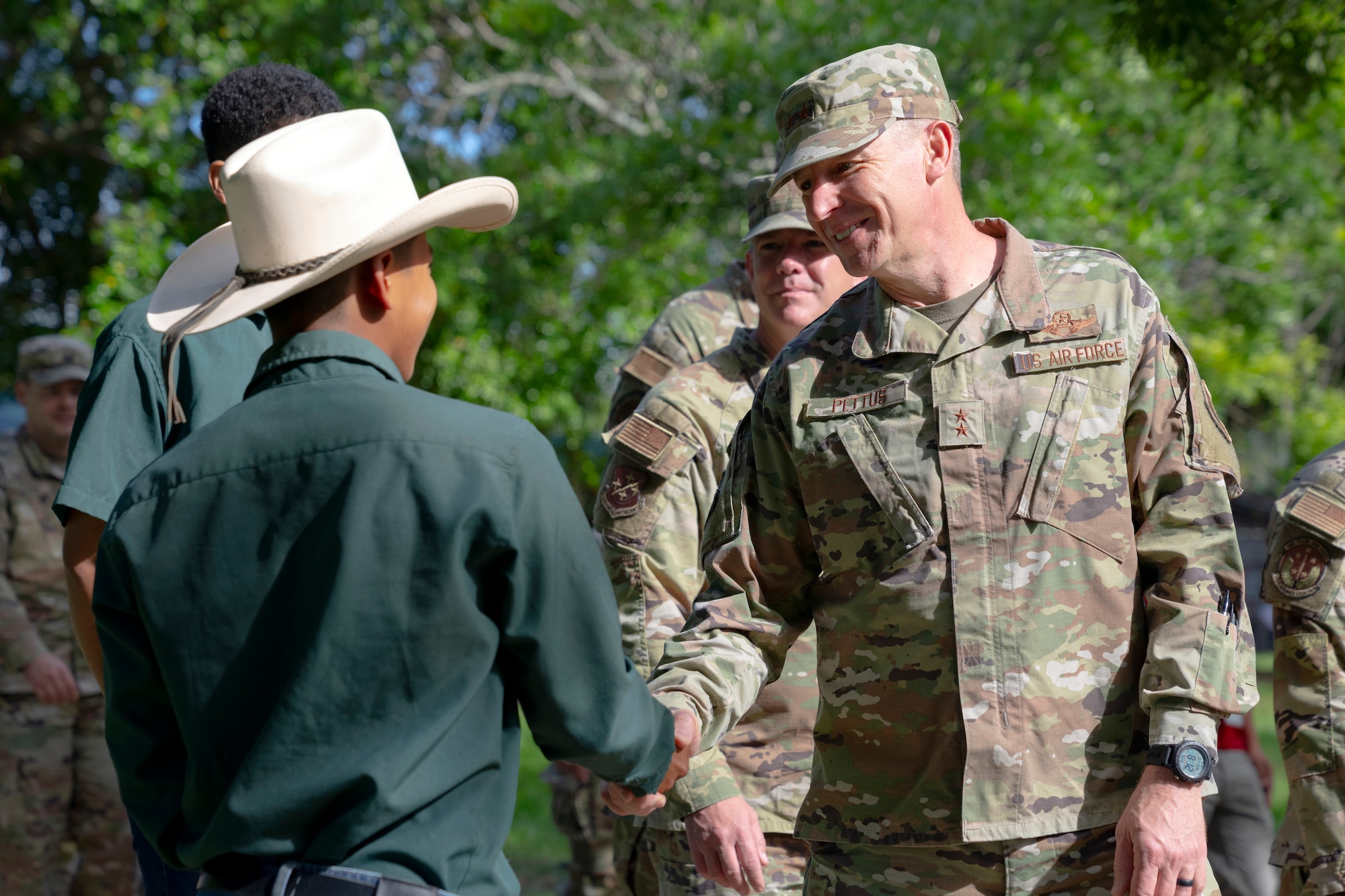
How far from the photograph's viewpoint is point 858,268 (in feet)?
9.29

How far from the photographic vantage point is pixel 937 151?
2.89 meters

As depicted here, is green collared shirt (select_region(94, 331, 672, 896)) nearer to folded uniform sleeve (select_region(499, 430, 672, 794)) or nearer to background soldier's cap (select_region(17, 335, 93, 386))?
folded uniform sleeve (select_region(499, 430, 672, 794))

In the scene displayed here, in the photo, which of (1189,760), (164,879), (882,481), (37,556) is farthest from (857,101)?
(37,556)

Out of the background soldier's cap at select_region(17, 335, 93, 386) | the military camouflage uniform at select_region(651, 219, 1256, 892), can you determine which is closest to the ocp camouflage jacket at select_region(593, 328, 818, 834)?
the military camouflage uniform at select_region(651, 219, 1256, 892)

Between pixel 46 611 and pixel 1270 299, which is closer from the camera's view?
pixel 46 611

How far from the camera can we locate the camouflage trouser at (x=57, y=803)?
596 cm

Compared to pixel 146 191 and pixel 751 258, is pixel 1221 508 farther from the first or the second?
pixel 146 191

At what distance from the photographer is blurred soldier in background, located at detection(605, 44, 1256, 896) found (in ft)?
8.42

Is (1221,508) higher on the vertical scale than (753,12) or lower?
lower

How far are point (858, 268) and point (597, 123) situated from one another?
9.41 m

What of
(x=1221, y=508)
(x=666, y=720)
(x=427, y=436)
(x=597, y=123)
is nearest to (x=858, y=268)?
(x=1221, y=508)

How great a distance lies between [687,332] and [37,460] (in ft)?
11.5

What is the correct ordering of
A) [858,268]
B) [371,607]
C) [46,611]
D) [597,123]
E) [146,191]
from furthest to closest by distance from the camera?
[146,191], [597,123], [46,611], [858,268], [371,607]

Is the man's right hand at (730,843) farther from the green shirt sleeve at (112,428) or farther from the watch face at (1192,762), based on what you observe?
the green shirt sleeve at (112,428)
